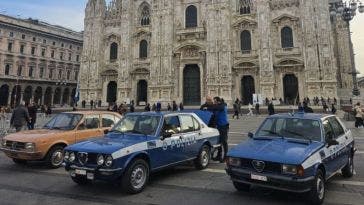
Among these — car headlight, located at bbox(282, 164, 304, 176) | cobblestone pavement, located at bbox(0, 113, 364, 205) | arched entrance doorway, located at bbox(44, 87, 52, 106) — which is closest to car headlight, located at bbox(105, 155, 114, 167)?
cobblestone pavement, located at bbox(0, 113, 364, 205)

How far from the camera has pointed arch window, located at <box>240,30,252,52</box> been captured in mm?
32562

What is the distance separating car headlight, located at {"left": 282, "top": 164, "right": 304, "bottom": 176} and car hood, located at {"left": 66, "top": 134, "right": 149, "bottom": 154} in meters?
2.75

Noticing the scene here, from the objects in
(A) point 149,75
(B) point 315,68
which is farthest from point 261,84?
(A) point 149,75

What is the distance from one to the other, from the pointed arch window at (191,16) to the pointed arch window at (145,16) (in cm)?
543

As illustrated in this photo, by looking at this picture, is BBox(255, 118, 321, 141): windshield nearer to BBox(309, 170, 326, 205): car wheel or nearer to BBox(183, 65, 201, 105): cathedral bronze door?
BBox(309, 170, 326, 205): car wheel

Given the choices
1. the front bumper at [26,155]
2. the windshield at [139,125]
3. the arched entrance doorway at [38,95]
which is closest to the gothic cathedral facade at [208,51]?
the arched entrance doorway at [38,95]

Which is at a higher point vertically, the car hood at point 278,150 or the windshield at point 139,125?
the windshield at point 139,125

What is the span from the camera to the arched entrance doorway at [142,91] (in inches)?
1454

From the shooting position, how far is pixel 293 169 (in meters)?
4.64

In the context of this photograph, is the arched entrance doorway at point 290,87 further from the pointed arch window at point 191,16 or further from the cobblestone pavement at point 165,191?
the cobblestone pavement at point 165,191

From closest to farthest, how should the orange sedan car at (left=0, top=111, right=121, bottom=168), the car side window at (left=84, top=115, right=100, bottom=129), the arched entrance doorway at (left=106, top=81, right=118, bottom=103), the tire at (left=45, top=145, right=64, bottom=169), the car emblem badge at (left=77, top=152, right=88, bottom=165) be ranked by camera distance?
the car emblem badge at (left=77, top=152, right=88, bottom=165) < the orange sedan car at (left=0, top=111, right=121, bottom=168) < the tire at (left=45, top=145, right=64, bottom=169) < the car side window at (left=84, top=115, right=100, bottom=129) < the arched entrance doorway at (left=106, top=81, right=118, bottom=103)

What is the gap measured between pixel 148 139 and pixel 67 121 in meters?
3.69

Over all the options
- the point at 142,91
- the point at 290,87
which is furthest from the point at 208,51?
the point at 142,91

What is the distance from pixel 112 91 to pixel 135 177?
112 feet
